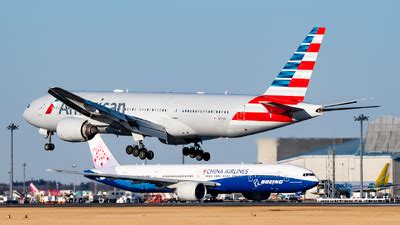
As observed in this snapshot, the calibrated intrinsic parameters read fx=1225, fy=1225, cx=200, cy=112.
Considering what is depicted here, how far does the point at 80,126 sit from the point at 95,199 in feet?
252

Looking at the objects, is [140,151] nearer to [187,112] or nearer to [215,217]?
[187,112]

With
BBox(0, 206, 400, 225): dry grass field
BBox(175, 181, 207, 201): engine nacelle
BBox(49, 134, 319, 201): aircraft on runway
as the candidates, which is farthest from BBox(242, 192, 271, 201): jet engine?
BBox(0, 206, 400, 225): dry grass field

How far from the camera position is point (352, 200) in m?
136

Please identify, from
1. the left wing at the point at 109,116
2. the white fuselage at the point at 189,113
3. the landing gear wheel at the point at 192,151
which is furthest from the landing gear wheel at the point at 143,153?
the landing gear wheel at the point at 192,151

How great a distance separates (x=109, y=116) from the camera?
89000 millimetres

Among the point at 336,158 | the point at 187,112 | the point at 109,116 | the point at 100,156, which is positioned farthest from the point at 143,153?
the point at 336,158

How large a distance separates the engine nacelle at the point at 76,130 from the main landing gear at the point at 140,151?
119 inches

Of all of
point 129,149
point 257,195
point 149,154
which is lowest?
point 257,195

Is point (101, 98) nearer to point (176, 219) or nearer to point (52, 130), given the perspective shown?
point (52, 130)

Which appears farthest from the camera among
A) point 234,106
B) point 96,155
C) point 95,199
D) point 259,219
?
point 95,199

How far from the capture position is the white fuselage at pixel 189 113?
8716cm

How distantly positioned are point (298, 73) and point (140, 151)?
13.1 m

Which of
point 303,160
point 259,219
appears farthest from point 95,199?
point 259,219

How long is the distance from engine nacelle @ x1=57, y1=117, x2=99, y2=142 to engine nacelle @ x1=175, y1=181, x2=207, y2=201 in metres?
42.5
